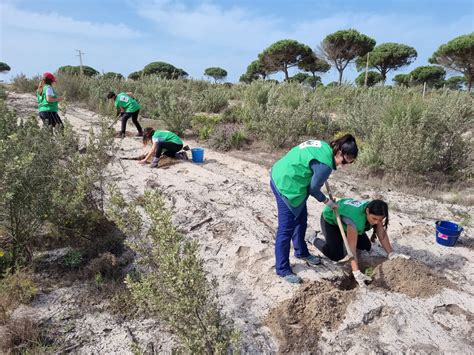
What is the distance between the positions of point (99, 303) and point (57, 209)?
0.97 m

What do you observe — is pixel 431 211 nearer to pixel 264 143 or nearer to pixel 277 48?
pixel 264 143

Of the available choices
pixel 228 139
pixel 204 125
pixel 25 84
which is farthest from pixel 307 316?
pixel 25 84

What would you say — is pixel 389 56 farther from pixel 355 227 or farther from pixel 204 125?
pixel 355 227

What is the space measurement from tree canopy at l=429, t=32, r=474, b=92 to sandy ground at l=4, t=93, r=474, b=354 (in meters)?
19.9

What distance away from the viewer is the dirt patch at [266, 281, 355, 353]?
2402mm

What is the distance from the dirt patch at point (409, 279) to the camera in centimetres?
289

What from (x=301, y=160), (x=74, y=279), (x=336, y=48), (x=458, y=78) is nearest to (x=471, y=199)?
(x=301, y=160)

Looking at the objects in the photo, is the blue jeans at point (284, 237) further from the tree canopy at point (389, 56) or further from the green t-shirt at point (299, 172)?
the tree canopy at point (389, 56)

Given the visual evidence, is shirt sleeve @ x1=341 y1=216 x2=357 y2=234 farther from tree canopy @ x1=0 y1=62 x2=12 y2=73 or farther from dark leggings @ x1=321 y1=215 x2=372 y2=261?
tree canopy @ x1=0 y1=62 x2=12 y2=73

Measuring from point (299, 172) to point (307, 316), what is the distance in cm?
108

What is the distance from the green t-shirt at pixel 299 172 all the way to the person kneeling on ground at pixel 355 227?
59cm

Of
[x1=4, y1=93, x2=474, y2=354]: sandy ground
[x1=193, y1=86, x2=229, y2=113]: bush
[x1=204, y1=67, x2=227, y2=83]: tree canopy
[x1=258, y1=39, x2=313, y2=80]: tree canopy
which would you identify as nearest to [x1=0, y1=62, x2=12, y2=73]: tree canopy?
[x1=204, y1=67, x2=227, y2=83]: tree canopy

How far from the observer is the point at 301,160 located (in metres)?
2.84

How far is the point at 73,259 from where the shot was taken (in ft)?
10.2
